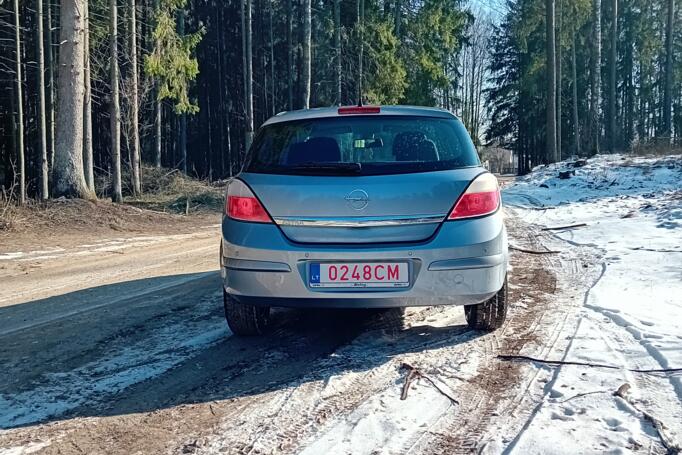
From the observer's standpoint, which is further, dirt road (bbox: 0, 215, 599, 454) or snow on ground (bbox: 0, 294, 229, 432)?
snow on ground (bbox: 0, 294, 229, 432)

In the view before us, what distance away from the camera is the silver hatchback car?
3.77 meters

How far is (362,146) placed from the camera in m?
4.25

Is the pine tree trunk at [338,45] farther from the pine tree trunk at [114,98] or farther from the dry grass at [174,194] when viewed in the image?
the pine tree trunk at [114,98]

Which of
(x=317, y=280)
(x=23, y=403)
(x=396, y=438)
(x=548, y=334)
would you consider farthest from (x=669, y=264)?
(x=23, y=403)

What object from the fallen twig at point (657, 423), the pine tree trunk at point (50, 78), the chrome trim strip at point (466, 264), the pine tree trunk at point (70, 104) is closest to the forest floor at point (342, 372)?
the fallen twig at point (657, 423)

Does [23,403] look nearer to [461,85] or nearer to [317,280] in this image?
[317,280]

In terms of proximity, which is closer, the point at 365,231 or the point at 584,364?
the point at 584,364

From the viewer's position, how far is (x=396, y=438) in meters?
2.80

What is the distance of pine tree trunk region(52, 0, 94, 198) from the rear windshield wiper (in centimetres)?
1079

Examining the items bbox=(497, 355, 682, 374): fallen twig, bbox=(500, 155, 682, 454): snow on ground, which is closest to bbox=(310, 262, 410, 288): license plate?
bbox=(497, 355, 682, 374): fallen twig

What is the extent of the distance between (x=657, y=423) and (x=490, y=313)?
1608 millimetres

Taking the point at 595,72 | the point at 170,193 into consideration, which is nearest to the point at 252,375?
the point at 170,193

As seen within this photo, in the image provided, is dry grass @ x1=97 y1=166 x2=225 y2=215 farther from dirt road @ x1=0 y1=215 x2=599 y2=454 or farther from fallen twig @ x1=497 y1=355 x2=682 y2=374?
fallen twig @ x1=497 y1=355 x2=682 y2=374

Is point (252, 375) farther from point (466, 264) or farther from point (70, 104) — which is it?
point (70, 104)
